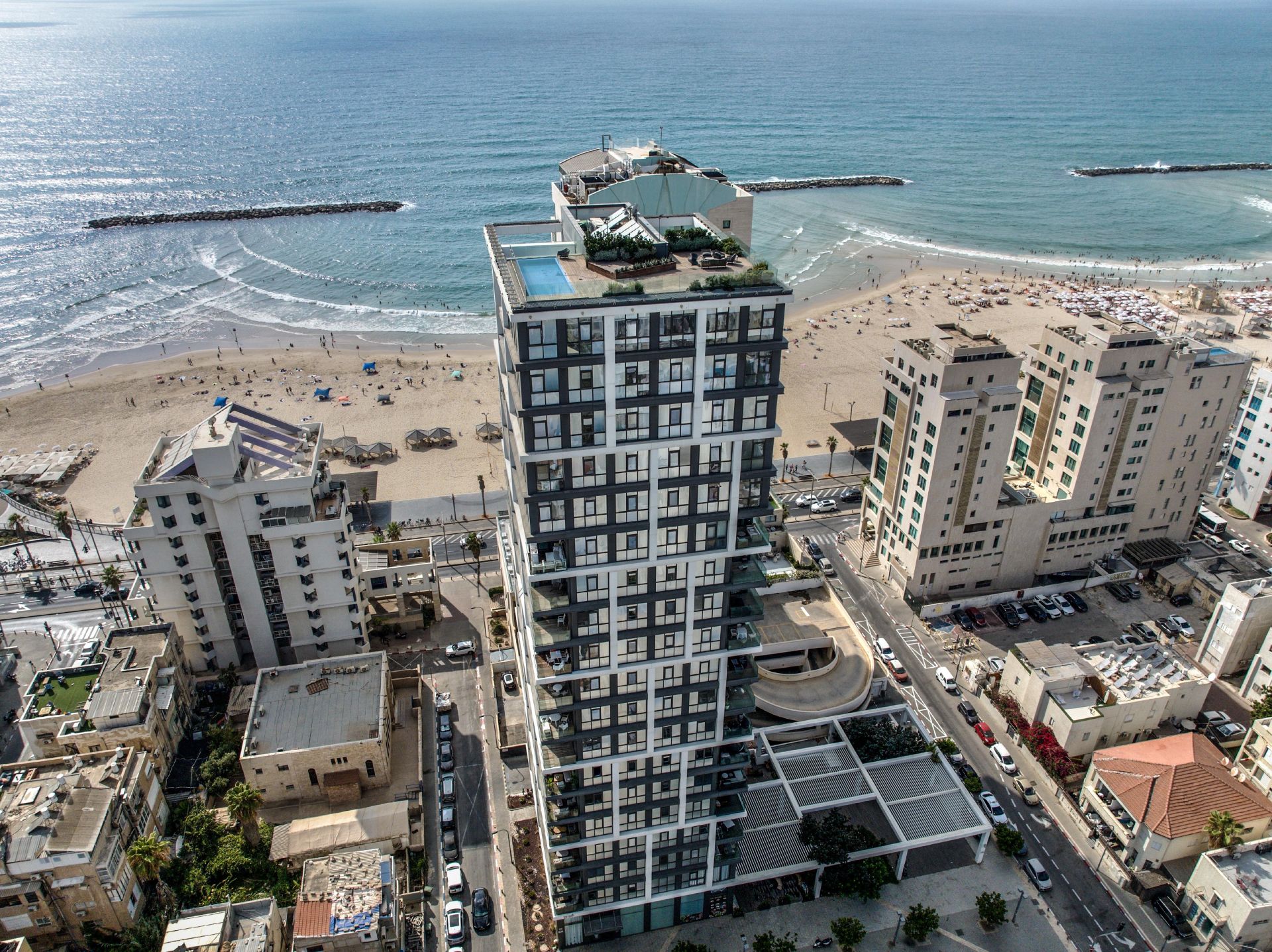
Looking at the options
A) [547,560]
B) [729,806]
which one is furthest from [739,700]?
[547,560]

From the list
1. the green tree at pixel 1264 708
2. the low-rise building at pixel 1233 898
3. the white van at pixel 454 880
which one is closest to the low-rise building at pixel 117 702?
the white van at pixel 454 880

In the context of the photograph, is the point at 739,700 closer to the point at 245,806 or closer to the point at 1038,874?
the point at 1038,874

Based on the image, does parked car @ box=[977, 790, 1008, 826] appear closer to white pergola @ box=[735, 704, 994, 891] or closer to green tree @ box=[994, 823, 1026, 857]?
green tree @ box=[994, 823, 1026, 857]

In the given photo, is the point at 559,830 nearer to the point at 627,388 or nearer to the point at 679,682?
the point at 679,682

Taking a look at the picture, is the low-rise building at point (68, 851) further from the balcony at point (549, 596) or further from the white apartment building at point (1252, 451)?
the white apartment building at point (1252, 451)

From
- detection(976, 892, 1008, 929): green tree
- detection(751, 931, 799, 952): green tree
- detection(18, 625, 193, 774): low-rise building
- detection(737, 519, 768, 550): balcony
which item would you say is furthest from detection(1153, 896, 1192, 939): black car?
detection(18, 625, 193, 774): low-rise building
